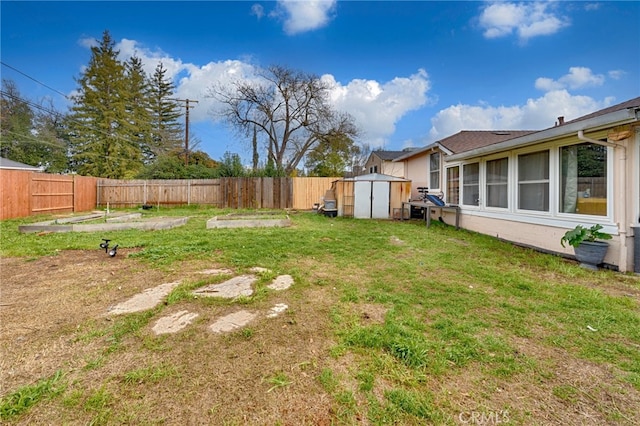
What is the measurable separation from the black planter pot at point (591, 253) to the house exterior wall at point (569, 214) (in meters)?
0.20

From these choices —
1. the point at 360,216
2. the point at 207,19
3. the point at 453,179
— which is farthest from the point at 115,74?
the point at 453,179

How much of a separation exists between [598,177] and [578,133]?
768 millimetres

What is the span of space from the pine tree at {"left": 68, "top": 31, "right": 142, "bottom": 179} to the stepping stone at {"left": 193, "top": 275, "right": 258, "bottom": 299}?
869 inches

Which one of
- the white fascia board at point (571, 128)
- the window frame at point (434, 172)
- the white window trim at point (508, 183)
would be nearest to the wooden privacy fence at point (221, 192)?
the window frame at point (434, 172)

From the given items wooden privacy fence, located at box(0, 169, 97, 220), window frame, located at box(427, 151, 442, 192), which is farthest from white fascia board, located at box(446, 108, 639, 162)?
wooden privacy fence, located at box(0, 169, 97, 220)

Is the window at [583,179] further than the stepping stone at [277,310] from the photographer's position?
Yes

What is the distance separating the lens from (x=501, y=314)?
262 cm

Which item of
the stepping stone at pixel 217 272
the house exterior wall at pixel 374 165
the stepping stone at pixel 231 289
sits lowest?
the stepping stone at pixel 231 289

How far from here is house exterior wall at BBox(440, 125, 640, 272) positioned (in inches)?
156

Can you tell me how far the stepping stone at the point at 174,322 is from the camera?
2.27m

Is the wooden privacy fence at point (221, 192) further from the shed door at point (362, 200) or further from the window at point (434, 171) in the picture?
the window at point (434, 171)

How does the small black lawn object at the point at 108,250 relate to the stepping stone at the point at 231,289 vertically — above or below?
above

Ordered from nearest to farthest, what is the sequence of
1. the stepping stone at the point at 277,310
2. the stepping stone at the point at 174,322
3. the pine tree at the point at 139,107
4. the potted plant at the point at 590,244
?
the stepping stone at the point at 174,322 < the stepping stone at the point at 277,310 < the potted plant at the point at 590,244 < the pine tree at the point at 139,107

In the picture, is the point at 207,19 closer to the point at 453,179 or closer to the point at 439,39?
the point at 439,39
